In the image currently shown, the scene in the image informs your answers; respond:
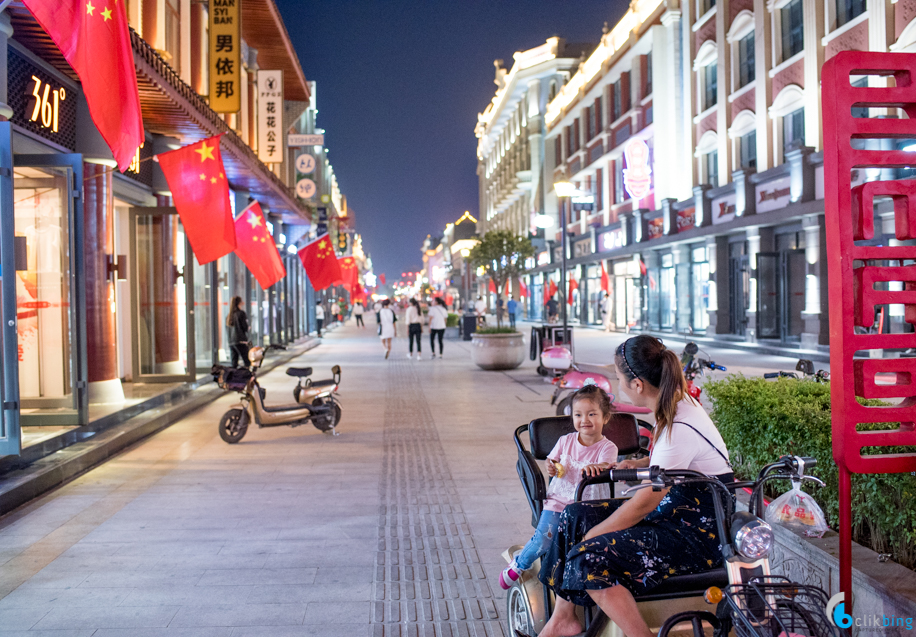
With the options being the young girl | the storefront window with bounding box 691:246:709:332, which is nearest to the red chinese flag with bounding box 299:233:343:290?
the storefront window with bounding box 691:246:709:332

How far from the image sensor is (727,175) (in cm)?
2634

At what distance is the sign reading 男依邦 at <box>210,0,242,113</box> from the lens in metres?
16.9

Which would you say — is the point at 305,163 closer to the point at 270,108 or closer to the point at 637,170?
the point at 270,108

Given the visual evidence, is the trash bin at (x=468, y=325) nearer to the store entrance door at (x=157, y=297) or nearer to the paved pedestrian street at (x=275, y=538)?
the store entrance door at (x=157, y=297)

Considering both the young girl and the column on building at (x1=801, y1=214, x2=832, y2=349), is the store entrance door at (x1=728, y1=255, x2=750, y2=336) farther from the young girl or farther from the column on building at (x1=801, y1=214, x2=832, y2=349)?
the young girl

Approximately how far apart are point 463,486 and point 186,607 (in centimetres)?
323

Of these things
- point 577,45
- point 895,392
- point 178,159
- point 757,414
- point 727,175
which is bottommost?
point 757,414

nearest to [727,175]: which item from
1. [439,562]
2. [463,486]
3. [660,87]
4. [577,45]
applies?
[660,87]

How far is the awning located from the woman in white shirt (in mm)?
7589

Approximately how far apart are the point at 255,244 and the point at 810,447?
1196cm

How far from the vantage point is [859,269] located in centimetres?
309

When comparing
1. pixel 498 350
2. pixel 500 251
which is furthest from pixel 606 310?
pixel 498 350

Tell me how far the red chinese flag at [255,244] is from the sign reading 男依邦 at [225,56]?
357cm

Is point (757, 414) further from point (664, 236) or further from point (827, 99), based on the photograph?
point (664, 236)
